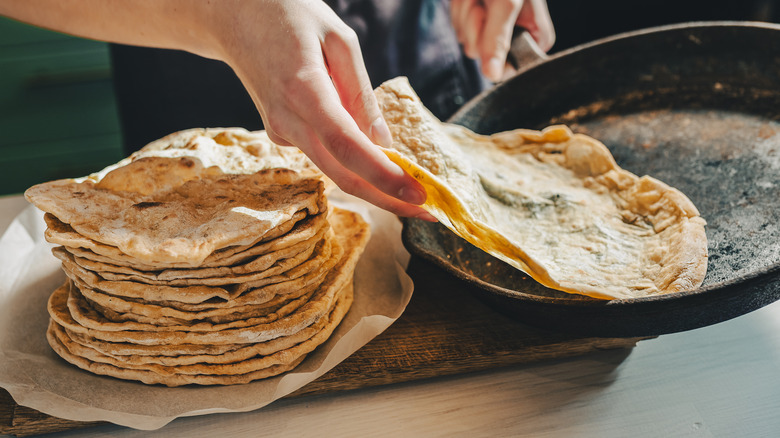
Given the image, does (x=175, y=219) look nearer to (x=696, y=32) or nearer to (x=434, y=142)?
(x=434, y=142)

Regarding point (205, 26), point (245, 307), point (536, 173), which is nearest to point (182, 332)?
point (245, 307)

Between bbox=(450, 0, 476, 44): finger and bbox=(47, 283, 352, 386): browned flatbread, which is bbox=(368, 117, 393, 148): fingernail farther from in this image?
bbox=(450, 0, 476, 44): finger

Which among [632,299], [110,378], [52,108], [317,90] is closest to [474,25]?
[317,90]

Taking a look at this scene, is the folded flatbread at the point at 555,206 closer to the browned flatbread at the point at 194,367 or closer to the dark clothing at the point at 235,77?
the browned flatbread at the point at 194,367

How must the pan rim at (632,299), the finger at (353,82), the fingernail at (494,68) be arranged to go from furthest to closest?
the fingernail at (494,68), the finger at (353,82), the pan rim at (632,299)

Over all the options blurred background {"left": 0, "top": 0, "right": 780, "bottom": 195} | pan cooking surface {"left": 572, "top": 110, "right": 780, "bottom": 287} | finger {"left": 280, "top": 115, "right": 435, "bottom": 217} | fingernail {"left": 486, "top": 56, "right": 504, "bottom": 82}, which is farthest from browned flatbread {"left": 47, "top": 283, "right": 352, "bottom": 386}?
blurred background {"left": 0, "top": 0, "right": 780, "bottom": 195}

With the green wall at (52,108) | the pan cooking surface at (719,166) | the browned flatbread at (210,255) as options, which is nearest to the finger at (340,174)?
the browned flatbread at (210,255)

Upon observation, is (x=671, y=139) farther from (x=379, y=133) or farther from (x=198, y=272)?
(x=198, y=272)

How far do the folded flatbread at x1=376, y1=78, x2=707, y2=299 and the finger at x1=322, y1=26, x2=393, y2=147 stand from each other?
0.06m

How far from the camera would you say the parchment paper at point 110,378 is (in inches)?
44.4

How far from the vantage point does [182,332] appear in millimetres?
1138

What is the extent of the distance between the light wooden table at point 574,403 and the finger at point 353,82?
0.52m

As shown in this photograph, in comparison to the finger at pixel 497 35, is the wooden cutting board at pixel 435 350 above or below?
below

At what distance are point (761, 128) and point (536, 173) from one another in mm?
598
